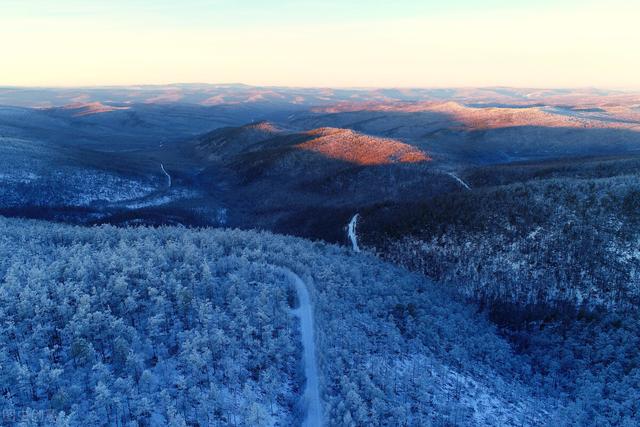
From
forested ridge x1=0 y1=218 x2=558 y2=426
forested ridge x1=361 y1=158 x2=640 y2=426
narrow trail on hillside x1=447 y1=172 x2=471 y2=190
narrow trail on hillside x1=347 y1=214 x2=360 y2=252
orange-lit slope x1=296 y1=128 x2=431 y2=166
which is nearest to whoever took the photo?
forested ridge x1=0 y1=218 x2=558 y2=426

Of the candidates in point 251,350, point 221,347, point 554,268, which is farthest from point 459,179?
point 221,347

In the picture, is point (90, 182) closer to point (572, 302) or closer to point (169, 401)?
point (169, 401)

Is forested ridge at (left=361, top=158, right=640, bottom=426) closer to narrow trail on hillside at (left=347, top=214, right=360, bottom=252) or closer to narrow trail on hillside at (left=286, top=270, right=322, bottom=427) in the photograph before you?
narrow trail on hillside at (left=347, top=214, right=360, bottom=252)

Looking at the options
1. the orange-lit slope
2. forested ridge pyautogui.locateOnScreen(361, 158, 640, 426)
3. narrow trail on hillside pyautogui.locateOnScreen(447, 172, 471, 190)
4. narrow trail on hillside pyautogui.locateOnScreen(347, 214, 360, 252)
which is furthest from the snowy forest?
the orange-lit slope

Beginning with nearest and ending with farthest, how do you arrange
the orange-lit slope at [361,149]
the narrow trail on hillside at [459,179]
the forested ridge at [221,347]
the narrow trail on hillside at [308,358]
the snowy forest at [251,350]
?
1. the forested ridge at [221,347]
2. the snowy forest at [251,350]
3. the narrow trail on hillside at [308,358]
4. the narrow trail on hillside at [459,179]
5. the orange-lit slope at [361,149]

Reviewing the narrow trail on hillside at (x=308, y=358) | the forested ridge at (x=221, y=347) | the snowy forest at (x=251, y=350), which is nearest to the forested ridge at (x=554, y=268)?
the snowy forest at (x=251, y=350)

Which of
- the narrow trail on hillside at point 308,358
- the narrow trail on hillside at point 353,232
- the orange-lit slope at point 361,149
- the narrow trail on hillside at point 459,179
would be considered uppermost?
the orange-lit slope at point 361,149

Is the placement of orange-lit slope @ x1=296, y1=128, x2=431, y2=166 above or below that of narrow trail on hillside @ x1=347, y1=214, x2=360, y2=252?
above

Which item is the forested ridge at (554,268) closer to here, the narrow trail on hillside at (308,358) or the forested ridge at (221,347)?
the forested ridge at (221,347)

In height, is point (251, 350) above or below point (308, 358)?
above

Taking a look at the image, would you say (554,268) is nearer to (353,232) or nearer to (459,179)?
(353,232)
